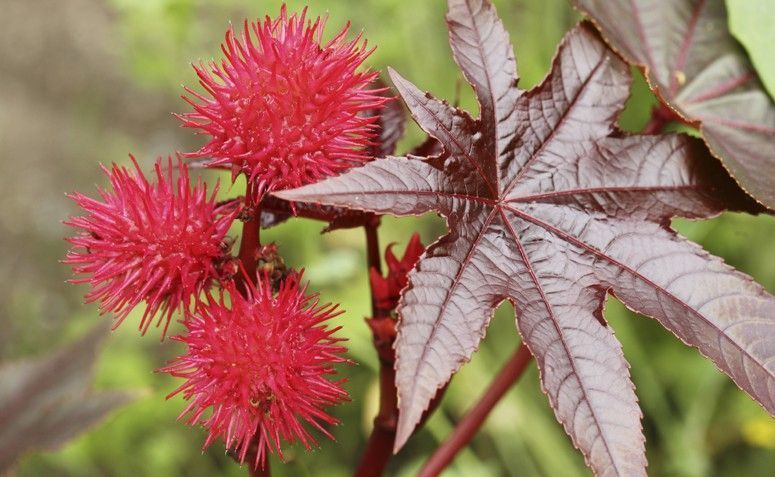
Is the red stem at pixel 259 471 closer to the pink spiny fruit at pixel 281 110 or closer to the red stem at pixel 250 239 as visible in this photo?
the red stem at pixel 250 239

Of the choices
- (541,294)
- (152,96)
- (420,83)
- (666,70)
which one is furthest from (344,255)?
(152,96)

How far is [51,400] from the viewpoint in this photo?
1426 millimetres

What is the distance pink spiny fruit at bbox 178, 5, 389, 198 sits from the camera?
858 millimetres

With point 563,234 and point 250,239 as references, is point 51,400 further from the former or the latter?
point 563,234

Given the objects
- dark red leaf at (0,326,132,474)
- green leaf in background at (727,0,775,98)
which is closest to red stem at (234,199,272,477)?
dark red leaf at (0,326,132,474)

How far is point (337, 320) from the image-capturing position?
240 cm

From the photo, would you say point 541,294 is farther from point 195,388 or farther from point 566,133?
point 195,388

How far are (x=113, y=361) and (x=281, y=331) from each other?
1.81 metres

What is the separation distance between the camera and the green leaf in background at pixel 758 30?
1170 millimetres

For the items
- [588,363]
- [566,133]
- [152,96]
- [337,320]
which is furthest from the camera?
[152,96]

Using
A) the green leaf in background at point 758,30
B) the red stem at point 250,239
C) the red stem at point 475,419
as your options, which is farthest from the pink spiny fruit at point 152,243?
the green leaf in background at point 758,30

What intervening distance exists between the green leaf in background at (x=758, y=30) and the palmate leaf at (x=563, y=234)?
0.27 metres

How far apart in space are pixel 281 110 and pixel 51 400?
33.5 inches

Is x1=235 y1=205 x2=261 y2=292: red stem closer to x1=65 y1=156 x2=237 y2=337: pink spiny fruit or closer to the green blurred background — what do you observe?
x1=65 y1=156 x2=237 y2=337: pink spiny fruit
